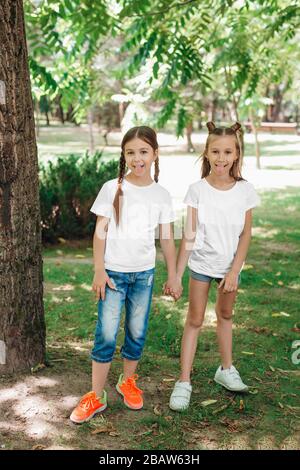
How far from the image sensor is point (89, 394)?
126 inches

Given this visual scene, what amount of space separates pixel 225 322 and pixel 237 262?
46cm

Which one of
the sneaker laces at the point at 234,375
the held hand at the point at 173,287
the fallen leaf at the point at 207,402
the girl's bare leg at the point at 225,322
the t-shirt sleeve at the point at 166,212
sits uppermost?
the t-shirt sleeve at the point at 166,212

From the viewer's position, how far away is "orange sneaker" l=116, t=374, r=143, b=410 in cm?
331

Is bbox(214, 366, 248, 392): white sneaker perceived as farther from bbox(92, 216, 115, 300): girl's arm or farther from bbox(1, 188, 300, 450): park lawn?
bbox(92, 216, 115, 300): girl's arm

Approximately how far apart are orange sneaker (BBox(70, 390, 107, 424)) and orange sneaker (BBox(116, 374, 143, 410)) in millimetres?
149

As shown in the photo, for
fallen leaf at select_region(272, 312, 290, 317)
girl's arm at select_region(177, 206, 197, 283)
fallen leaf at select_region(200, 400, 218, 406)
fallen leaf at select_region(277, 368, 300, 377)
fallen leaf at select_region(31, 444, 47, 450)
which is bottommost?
fallen leaf at select_region(272, 312, 290, 317)

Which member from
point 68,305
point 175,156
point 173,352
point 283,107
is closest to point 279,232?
point 68,305

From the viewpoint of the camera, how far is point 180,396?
3369mm

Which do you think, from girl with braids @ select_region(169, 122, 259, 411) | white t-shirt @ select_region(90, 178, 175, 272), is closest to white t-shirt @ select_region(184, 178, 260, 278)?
girl with braids @ select_region(169, 122, 259, 411)

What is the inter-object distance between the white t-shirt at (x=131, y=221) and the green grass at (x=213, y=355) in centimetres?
91

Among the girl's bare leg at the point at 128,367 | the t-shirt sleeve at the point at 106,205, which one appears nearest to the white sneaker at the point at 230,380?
the girl's bare leg at the point at 128,367

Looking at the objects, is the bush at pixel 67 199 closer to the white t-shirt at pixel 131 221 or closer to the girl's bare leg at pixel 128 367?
the girl's bare leg at pixel 128 367

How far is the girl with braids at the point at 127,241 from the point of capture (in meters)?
3.00

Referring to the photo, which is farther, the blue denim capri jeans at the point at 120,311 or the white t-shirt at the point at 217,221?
the white t-shirt at the point at 217,221
